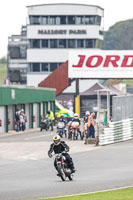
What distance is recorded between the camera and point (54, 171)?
2480cm

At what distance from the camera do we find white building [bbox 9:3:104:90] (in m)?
109

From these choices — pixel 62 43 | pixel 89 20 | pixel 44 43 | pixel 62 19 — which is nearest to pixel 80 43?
pixel 62 43

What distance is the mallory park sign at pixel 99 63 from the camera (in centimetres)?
6375

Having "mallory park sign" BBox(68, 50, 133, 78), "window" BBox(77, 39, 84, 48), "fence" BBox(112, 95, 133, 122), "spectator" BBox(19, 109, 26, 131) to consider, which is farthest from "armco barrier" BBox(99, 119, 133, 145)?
"window" BBox(77, 39, 84, 48)

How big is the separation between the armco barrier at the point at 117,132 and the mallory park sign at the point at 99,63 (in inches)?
912

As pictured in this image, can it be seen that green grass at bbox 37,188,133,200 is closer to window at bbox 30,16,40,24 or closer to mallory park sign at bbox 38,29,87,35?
mallory park sign at bbox 38,29,87,35

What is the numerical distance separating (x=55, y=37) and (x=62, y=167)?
89853mm

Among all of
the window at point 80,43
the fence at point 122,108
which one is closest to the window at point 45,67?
the window at point 80,43

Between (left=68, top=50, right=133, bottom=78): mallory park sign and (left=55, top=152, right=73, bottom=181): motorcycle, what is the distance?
1676 inches

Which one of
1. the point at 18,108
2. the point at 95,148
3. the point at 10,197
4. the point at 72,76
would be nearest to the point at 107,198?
the point at 10,197

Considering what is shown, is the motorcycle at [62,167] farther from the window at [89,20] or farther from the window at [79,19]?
the window at [89,20]

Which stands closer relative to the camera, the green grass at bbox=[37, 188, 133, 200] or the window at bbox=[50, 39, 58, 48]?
the green grass at bbox=[37, 188, 133, 200]

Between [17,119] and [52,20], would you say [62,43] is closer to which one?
[52,20]

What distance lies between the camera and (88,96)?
74.1 m
